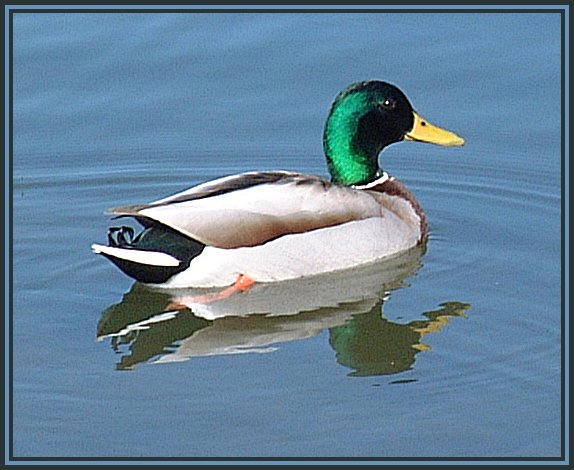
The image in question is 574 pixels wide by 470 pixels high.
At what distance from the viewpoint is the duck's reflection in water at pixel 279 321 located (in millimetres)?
8438

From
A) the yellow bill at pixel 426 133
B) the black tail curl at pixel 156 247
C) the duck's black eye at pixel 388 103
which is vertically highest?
the duck's black eye at pixel 388 103

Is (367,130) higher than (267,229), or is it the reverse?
(367,130)

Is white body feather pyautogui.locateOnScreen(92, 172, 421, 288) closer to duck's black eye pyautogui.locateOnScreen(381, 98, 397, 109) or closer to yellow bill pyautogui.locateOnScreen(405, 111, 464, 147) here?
duck's black eye pyautogui.locateOnScreen(381, 98, 397, 109)

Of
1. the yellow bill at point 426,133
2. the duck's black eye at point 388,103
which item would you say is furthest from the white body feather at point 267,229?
the yellow bill at point 426,133

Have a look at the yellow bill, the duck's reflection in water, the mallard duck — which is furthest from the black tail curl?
the yellow bill

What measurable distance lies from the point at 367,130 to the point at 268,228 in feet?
3.58

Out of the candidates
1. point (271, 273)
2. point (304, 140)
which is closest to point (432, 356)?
point (271, 273)

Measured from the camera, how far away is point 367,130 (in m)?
10.1

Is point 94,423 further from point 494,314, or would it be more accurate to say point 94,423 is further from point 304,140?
point 304,140

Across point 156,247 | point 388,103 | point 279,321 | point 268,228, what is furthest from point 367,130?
point 279,321

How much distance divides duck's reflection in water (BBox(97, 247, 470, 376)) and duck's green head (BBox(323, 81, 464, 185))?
76 cm

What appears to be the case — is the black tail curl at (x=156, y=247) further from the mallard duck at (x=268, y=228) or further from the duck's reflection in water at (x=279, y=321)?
the duck's reflection in water at (x=279, y=321)

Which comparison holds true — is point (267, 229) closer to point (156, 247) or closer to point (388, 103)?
point (156, 247)

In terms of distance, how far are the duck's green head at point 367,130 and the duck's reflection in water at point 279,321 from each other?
76cm
